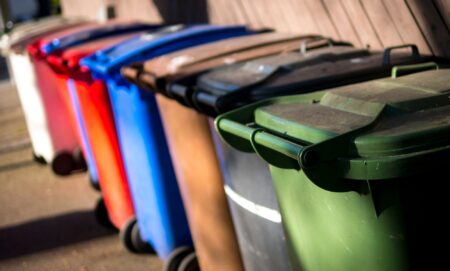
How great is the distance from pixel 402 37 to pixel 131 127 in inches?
59.7

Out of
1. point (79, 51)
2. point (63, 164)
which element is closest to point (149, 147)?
point (79, 51)

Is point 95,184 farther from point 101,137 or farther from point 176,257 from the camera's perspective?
point 176,257

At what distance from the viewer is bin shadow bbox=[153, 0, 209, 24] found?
6.87 meters

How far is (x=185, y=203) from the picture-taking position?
149 inches

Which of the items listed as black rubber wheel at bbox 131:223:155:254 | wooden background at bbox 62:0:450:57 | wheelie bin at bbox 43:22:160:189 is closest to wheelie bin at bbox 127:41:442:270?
wooden background at bbox 62:0:450:57

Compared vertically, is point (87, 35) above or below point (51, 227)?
above

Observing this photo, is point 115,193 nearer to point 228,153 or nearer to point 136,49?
point 136,49

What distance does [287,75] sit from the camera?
9.61 ft

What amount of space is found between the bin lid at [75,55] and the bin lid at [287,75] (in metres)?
1.81

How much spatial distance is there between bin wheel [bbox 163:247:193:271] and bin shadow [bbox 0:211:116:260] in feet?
4.64

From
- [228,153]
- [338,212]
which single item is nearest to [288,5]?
[228,153]

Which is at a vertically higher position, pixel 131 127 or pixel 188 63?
pixel 188 63

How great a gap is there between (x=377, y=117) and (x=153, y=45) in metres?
2.48

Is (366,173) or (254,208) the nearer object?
(366,173)
